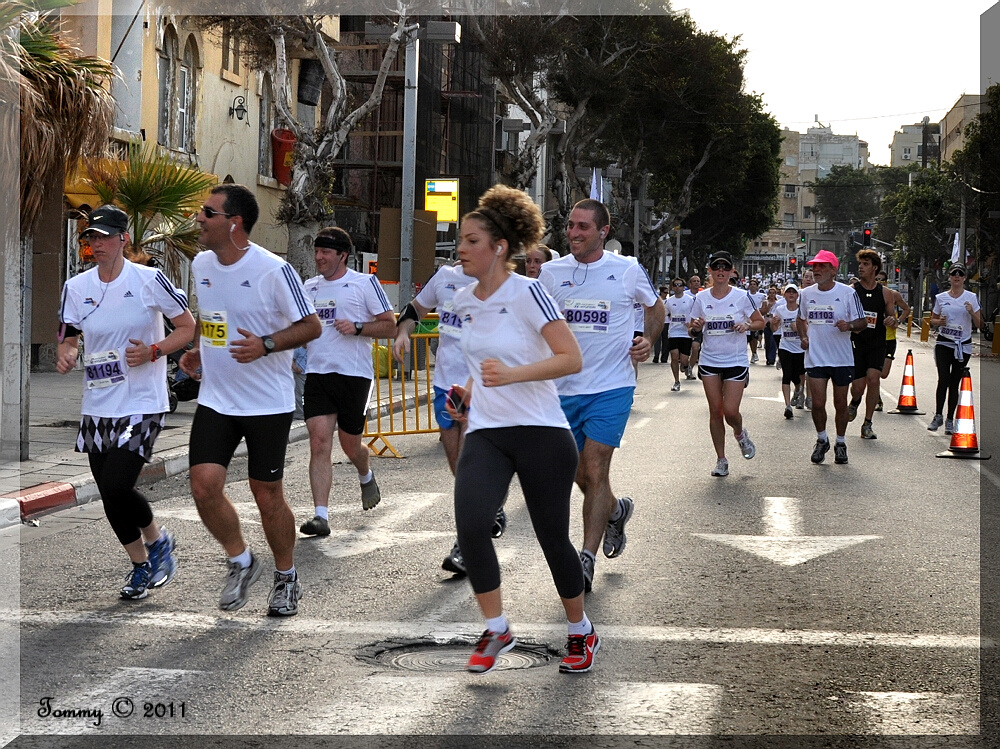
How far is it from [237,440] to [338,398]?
2665 mm

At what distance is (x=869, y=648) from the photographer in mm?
5930

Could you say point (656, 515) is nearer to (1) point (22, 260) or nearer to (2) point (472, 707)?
(2) point (472, 707)

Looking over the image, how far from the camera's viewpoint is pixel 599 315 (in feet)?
24.4

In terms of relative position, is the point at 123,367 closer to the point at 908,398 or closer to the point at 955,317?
the point at 955,317

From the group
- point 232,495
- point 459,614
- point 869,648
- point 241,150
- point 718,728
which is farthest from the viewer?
point 241,150

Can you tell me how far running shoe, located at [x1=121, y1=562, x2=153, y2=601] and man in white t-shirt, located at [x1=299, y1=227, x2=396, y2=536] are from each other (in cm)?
193

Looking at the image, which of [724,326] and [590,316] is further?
[724,326]

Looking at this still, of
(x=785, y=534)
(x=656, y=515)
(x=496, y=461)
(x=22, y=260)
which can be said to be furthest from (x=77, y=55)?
(x=496, y=461)

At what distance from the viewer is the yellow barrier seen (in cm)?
1396

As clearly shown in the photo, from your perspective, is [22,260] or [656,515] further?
[22,260]

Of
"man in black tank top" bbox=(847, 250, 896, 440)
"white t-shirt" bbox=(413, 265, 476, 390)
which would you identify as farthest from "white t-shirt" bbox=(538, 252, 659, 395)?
"man in black tank top" bbox=(847, 250, 896, 440)

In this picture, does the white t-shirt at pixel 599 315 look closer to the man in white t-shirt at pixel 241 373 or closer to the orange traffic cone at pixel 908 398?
the man in white t-shirt at pixel 241 373

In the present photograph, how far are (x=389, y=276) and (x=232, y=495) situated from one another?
10227 mm

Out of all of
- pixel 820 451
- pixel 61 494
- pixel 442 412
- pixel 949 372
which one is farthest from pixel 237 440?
pixel 949 372
